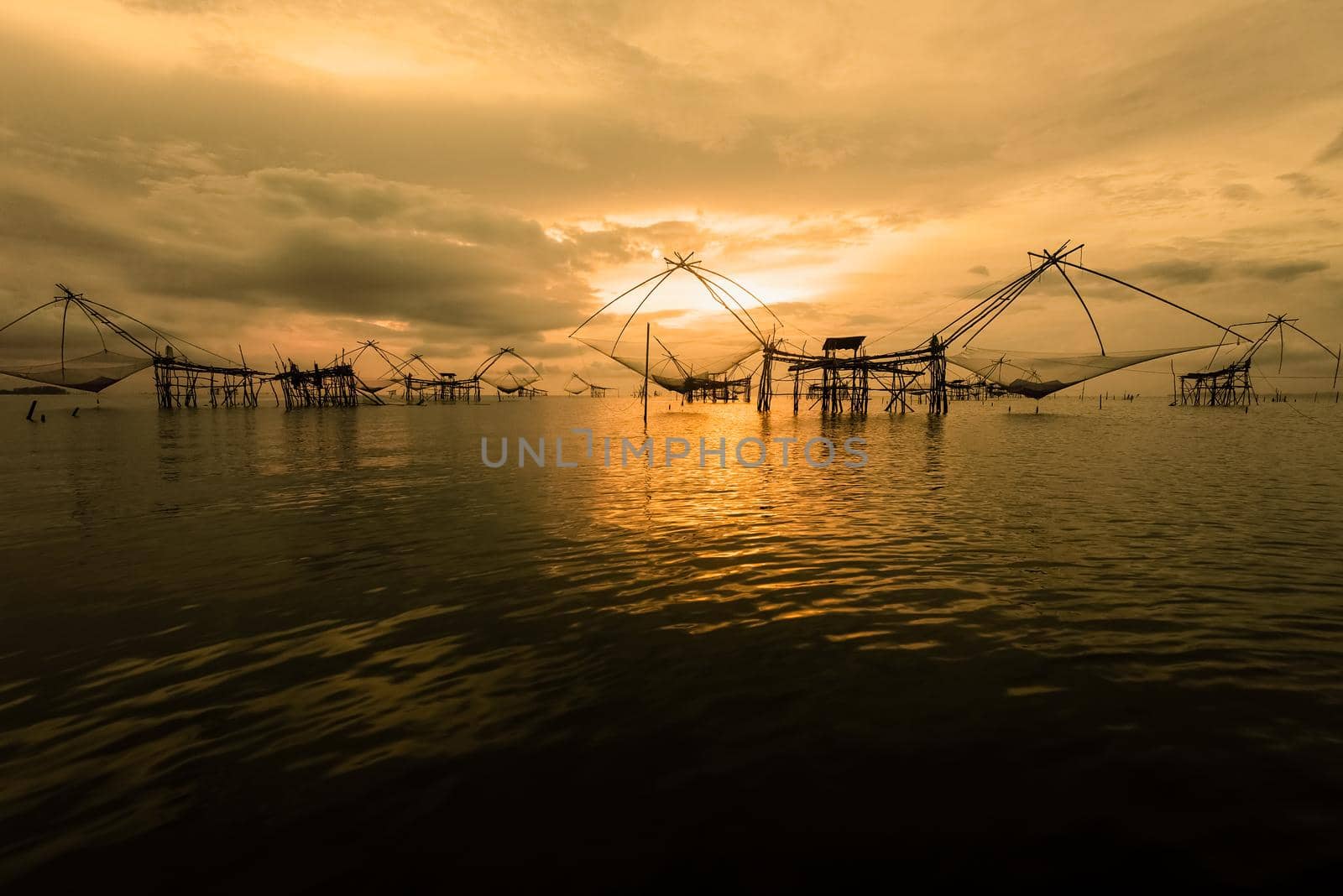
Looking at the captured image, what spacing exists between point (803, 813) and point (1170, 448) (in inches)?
1228

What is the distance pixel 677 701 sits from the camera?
5.21 metres

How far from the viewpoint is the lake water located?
3.48m

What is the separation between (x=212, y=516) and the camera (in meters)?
13.1

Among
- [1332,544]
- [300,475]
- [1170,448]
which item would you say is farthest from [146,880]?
[1170,448]

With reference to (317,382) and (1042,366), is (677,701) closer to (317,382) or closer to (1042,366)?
(1042,366)

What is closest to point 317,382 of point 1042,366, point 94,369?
point 94,369

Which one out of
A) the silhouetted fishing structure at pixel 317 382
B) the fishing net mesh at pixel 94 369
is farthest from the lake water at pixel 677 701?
the silhouetted fishing structure at pixel 317 382

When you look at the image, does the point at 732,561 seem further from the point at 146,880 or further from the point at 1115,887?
the point at 146,880

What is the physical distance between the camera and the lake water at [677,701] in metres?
3.48

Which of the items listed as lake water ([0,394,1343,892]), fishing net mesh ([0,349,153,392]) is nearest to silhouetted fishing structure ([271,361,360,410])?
fishing net mesh ([0,349,153,392])

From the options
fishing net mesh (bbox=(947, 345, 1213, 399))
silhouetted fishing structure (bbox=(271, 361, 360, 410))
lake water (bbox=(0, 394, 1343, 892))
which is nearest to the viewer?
lake water (bbox=(0, 394, 1343, 892))

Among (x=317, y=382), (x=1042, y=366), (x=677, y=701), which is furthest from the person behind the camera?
(x=317, y=382)

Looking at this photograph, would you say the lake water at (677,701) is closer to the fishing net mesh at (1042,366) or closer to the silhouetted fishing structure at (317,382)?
the fishing net mesh at (1042,366)

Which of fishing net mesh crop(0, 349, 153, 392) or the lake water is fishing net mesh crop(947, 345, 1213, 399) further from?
fishing net mesh crop(0, 349, 153, 392)
